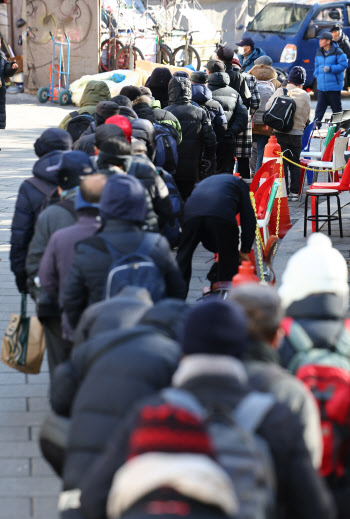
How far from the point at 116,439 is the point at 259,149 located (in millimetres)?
10550

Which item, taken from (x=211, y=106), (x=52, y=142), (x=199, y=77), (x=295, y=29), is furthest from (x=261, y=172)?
(x=295, y=29)

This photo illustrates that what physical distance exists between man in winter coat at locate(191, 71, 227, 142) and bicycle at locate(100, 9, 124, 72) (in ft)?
A: 44.6

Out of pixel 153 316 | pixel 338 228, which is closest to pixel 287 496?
pixel 153 316

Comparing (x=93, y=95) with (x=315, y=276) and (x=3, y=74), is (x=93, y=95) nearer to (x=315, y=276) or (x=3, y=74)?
(x=315, y=276)

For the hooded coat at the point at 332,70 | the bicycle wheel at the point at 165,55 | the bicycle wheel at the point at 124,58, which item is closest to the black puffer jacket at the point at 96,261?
the hooded coat at the point at 332,70

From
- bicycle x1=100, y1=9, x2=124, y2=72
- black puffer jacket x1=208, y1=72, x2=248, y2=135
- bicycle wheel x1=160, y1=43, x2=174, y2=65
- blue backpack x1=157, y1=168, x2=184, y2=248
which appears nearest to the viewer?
blue backpack x1=157, y1=168, x2=184, y2=248

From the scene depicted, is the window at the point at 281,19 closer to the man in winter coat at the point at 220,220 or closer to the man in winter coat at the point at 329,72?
the man in winter coat at the point at 329,72

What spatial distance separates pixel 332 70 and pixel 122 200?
13677mm

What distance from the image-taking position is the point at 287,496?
256 cm

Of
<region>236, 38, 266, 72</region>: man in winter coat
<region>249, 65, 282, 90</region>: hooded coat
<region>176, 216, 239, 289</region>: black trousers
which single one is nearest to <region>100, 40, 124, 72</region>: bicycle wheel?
<region>236, 38, 266, 72</region>: man in winter coat

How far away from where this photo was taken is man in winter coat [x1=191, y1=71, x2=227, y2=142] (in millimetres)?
9994

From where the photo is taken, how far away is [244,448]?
235 centimetres

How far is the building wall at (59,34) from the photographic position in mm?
22562

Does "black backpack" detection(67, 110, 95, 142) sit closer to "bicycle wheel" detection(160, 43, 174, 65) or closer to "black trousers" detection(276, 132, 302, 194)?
"black trousers" detection(276, 132, 302, 194)
